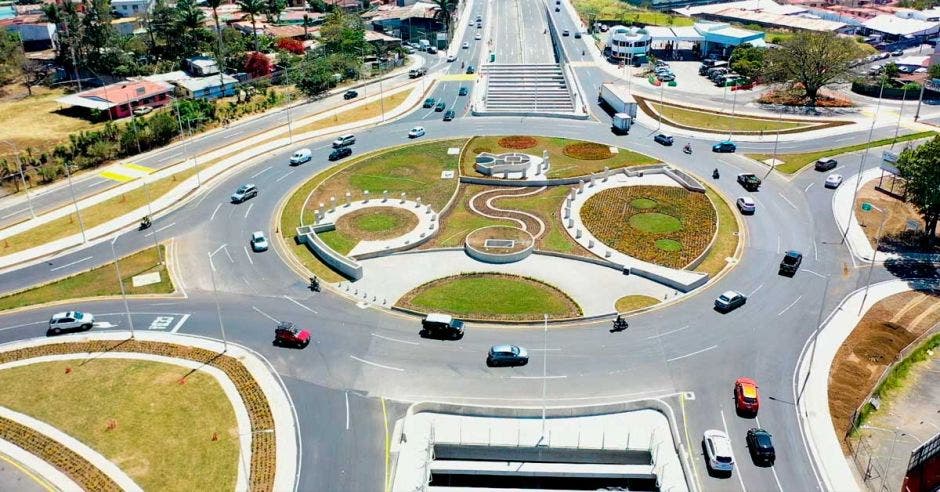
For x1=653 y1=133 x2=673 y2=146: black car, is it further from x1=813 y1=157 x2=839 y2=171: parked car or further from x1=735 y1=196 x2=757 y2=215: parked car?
x1=735 y1=196 x2=757 y2=215: parked car

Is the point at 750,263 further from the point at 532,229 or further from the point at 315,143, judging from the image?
the point at 315,143

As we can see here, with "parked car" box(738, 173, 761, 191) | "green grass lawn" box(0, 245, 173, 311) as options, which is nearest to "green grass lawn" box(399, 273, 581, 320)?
"green grass lawn" box(0, 245, 173, 311)

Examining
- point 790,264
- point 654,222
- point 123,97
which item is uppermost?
point 123,97

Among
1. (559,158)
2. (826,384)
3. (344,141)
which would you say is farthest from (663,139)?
(826,384)

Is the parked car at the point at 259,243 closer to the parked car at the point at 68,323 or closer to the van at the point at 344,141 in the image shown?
the parked car at the point at 68,323

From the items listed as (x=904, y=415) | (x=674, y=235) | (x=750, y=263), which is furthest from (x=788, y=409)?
(x=674, y=235)

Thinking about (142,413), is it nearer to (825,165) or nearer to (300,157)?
(300,157)
